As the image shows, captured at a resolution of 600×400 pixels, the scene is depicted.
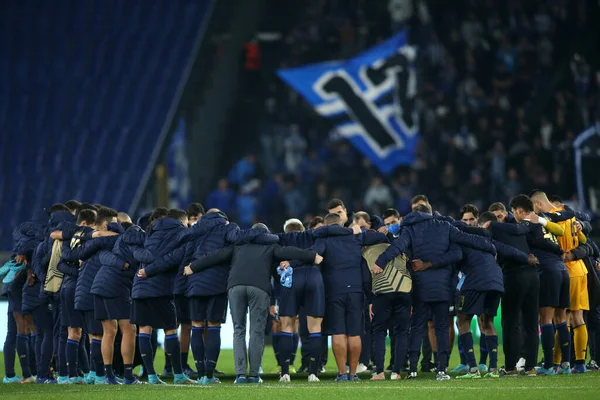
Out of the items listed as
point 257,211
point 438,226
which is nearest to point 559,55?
point 257,211

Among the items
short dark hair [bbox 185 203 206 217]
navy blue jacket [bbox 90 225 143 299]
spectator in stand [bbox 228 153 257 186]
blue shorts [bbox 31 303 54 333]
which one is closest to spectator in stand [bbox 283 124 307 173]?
spectator in stand [bbox 228 153 257 186]

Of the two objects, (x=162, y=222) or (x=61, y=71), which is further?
(x=61, y=71)

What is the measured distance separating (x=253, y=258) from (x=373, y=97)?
16.3 meters

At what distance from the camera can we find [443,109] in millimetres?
26703

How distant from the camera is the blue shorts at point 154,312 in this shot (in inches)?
447

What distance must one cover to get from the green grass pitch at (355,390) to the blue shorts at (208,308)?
2.32 feet

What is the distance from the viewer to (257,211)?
2625 cm

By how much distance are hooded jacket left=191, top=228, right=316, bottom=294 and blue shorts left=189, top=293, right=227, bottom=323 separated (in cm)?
26

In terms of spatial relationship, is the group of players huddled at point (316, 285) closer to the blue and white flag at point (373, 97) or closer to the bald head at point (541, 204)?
the bald head at point (541, 204)

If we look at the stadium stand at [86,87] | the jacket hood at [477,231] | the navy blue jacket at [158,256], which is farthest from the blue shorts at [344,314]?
the stadium stand at [86,87]

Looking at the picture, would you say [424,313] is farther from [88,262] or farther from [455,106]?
[455,106]

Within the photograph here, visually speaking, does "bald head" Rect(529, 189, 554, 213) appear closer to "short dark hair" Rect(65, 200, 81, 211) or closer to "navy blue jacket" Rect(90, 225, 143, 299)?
"navy blue jacket" Rect(90, 225, 143, 299)

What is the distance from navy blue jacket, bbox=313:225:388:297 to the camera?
11.5 m

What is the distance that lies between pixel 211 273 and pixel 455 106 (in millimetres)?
16278
